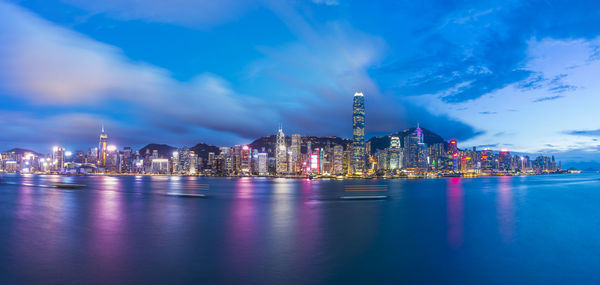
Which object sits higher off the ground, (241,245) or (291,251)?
(241,245)

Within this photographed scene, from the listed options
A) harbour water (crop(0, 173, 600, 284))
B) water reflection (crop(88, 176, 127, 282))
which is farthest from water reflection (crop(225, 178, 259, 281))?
water reflection (crop(88, 176, 127, 282))

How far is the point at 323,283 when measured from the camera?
16469 mm

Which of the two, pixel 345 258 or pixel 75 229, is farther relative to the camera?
pixel 75 229

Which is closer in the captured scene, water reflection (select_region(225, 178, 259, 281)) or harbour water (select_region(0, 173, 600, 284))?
harbour water (select_region(0, 173, 600, 284))

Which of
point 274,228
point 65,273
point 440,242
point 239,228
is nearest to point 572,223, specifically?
point 440,242

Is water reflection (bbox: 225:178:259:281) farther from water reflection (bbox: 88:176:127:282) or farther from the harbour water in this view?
water reflection (bbox: 88:176:127:282)

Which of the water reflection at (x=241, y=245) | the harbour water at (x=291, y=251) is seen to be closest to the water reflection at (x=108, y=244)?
the harbour water at (x=291, y=251)

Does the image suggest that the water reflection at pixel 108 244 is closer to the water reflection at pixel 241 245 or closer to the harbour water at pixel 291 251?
the harbour water at pixel 291 251

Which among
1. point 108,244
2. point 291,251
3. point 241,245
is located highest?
point 108,244

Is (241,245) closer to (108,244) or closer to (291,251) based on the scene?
(291,251)

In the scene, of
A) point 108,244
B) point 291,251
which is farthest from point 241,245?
point 108,244

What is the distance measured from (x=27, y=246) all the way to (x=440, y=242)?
29.4 metres

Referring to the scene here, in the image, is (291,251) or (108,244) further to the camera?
(108,244)

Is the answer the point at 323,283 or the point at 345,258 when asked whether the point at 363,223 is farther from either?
the point at 323,283
